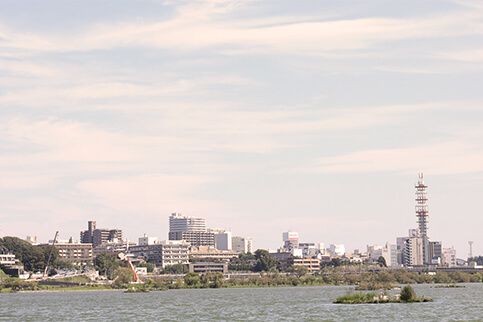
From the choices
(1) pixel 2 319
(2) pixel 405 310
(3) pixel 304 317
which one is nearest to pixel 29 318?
(1) pixel 2 319

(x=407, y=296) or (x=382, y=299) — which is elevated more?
(x=407, y=296)

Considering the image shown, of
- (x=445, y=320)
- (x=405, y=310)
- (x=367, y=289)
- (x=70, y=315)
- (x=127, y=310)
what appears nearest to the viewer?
(x=445, y=320)

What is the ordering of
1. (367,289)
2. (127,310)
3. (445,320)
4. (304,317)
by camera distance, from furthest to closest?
(367,289) < (127,310) < (304,317) < (445,320)

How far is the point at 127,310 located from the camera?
125562 mm

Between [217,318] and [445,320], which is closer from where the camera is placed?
[445,320]

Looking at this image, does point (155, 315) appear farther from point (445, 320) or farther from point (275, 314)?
point (445, 320)

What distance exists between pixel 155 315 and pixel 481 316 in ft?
109

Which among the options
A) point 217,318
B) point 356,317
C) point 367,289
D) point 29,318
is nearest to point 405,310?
point 356,317

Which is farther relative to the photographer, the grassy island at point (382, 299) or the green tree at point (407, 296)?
the green tree at point (407, 296)

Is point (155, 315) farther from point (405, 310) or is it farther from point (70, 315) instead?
point (405, 310)

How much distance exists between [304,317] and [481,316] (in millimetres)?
16230

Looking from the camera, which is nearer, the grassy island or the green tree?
the grassy island

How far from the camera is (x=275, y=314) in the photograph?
356ft

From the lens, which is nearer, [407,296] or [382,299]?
[382,299]
